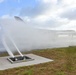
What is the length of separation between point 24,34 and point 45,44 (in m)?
2.19

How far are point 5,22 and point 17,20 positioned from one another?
2.00 metres

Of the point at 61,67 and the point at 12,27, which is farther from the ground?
the point at 12,27

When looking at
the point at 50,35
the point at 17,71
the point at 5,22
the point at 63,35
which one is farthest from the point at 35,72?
the point at 63,35

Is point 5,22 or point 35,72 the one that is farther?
point 5,22

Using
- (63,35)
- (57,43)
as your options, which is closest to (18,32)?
(57,43)

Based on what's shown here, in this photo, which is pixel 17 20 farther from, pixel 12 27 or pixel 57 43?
pixel 57 43

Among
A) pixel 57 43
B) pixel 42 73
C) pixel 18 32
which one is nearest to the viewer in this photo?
pixel 42 73

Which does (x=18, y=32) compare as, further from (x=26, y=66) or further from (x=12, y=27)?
(x=26, y=66)

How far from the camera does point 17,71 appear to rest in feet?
20.3

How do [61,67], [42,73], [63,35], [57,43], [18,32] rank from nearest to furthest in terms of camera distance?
[42,73] < [61,67] < [18,32] < [57,43] < [63,35]

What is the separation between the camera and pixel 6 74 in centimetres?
591

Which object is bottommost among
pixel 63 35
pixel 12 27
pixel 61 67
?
pixel 61 67

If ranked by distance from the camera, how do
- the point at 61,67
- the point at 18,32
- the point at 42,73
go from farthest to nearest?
1. the point at 18,32
2. the point at 61,67
3. the point at 42,73

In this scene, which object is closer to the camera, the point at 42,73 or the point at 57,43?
the point at 42,73
